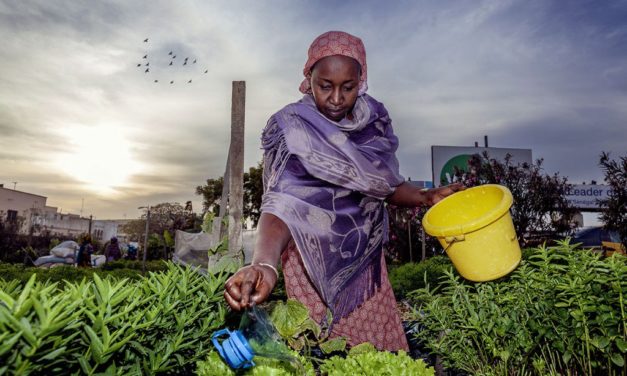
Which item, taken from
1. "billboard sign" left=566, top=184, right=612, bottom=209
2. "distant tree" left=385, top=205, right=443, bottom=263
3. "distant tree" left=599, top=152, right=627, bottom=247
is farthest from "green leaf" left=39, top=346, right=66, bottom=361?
"billboard sign" left=566, top=184, right=612, bottom=209

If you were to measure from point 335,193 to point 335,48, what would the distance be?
0.77 m

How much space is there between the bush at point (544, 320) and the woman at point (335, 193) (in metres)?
0.40

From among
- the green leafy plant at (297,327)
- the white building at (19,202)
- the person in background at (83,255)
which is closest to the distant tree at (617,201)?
the green leafy plant at (297,327)

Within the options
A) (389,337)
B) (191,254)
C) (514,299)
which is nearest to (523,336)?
(514,299)

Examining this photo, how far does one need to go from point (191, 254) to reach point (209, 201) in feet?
64.4

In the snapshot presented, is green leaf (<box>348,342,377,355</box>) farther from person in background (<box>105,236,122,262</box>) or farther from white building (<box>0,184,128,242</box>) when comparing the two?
white building (<box>0,184,128,242</box>)

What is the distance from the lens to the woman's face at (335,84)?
7.38ft

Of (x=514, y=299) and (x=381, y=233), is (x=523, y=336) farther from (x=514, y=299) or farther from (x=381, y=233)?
(x=381, y=233)

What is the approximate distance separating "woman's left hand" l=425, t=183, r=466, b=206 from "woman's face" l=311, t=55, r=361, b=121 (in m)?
0.70

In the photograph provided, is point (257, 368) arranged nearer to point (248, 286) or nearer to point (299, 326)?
point (248, 286)

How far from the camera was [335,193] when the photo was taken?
2.36 metres

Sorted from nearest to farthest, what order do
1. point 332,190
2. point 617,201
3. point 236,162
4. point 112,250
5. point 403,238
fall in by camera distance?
point 332,190 → point 236,162 → point 617,201 → point 403,238 → point 112,250

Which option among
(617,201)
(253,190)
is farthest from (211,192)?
(617,201)

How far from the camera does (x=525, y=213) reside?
38.3 feet
